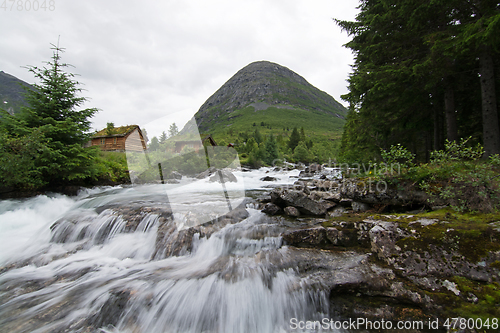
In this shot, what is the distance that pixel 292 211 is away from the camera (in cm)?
826

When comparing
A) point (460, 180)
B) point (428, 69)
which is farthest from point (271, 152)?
point (460, 180)

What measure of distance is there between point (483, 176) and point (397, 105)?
27.4 feet

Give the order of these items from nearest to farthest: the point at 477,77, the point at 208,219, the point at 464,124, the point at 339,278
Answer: the point at 339,278, the point at 208,219, the point at 477,77, the point at 464,124

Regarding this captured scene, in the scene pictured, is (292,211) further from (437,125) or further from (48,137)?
(48,137)

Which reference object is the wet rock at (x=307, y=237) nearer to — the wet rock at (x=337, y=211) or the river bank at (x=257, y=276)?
the river bank at (x=257, y=276)

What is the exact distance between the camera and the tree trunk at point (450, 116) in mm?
9742

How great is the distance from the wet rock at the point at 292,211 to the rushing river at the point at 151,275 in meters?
0.83

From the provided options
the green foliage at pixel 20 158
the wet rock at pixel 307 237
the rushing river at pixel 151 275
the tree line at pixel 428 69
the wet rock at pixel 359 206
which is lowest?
the rushing river at pixel 151 275

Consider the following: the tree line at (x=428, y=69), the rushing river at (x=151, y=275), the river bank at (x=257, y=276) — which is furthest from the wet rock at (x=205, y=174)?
the tree line at (x=428, y=69)

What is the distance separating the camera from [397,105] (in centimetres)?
1110

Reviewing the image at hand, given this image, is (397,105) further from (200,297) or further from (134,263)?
(134,263)

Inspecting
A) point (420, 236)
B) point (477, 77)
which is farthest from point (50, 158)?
point (477, 77)

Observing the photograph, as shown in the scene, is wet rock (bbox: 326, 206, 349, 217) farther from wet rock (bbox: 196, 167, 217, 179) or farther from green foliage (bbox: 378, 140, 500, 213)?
wet rock (bbox: 196, 167, 217, 179)

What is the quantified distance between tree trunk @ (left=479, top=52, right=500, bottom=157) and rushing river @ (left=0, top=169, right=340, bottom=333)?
9284 millimetres
